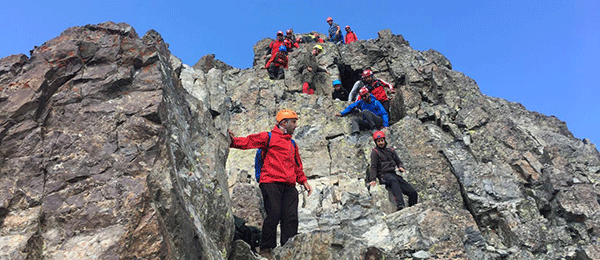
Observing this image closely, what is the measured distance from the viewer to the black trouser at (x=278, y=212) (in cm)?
1092

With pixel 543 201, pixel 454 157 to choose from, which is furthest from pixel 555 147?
pixel 454 157

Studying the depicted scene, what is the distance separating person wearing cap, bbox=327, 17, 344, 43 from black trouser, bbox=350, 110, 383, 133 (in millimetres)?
20633

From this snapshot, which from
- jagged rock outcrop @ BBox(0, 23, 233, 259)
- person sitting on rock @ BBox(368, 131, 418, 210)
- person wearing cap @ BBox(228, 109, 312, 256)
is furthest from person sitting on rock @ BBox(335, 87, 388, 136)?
jagged rock outcrop @ BBox(0, 23, 233, 259)

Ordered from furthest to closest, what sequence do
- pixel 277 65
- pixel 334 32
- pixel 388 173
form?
1. pixel 334 32
2. pixel 277 65
3. pixel 388 173

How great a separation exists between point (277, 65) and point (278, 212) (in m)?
20.1

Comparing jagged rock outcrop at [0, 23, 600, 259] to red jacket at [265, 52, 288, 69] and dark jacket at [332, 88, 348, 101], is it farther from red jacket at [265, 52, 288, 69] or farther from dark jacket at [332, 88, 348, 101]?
dark jacket at [332, 88, 348, 101]

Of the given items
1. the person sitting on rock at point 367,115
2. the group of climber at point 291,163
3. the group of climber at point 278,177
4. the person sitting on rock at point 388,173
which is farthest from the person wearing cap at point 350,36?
the group of climber at point 278,177

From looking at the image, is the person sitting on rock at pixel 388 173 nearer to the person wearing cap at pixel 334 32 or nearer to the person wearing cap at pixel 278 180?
the person wearing cap at pixel 278 180

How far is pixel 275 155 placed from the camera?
460 inches

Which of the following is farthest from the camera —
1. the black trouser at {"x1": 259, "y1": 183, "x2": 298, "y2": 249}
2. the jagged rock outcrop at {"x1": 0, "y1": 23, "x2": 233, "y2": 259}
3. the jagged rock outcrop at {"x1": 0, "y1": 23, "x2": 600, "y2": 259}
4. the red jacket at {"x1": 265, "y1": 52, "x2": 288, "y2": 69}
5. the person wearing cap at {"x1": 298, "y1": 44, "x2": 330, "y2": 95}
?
the red jacket at {"x1": 265, "y1": 52, "x2": 288, "y2": 69}

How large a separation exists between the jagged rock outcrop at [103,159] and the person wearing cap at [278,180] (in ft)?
5.09

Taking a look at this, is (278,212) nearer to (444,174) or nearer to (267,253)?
(267,253)

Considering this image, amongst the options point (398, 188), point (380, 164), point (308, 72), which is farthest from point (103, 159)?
point (308, 72)

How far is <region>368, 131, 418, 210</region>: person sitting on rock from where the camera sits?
619 inches
